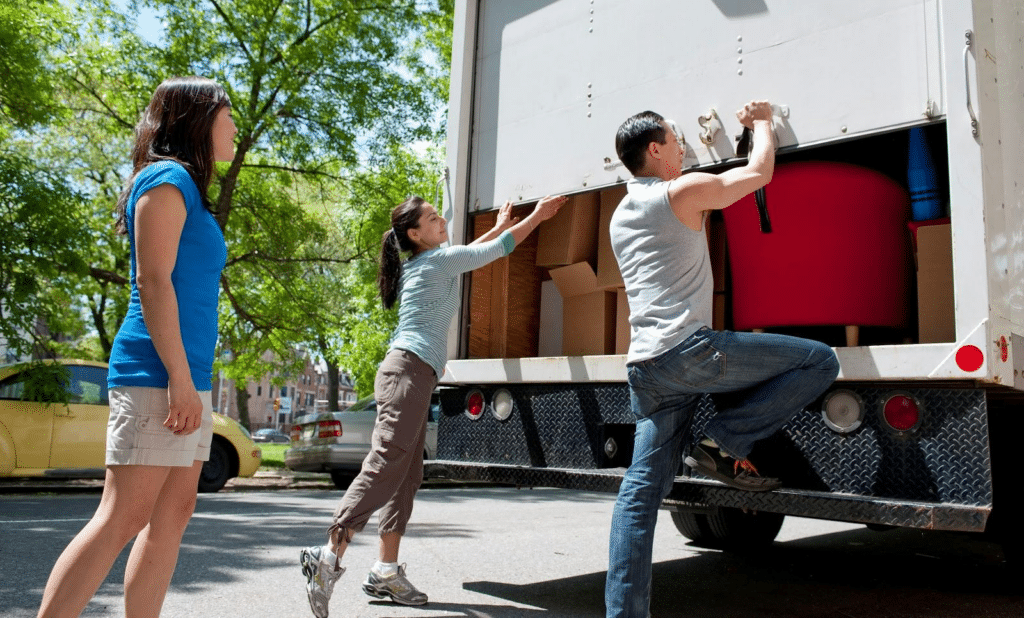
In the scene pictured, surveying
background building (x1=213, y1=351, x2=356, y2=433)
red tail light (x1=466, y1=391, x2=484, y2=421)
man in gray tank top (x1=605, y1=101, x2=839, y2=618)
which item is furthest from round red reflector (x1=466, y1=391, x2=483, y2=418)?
background building (x1=213, y1=351, x2=356, y2=433)

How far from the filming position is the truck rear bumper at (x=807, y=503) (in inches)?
112

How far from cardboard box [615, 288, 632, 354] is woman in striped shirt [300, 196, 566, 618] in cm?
57

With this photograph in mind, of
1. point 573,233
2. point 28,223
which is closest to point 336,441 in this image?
point 28,223

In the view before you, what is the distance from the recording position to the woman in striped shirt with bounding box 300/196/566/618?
145 inches

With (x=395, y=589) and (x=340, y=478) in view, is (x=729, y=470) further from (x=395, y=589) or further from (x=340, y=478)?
(x=340, y=478)

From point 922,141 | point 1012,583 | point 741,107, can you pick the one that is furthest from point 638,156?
point 1012,583

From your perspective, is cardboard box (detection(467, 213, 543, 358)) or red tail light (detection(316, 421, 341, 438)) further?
red tail light (detection(316, 421, 341, 438))

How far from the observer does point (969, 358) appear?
9.50ft

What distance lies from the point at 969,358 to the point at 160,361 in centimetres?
237

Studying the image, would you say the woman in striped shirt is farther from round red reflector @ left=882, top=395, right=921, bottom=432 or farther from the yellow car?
the yellow car

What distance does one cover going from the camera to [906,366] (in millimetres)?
3020

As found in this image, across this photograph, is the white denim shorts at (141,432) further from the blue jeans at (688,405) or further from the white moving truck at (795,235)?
the white moving truck at (795,235)

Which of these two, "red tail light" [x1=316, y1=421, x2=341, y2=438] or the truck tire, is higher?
"red tail light" [x1=316, y1=421, x2=341, y2=438]

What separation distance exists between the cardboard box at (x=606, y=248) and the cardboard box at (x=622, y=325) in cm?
7
